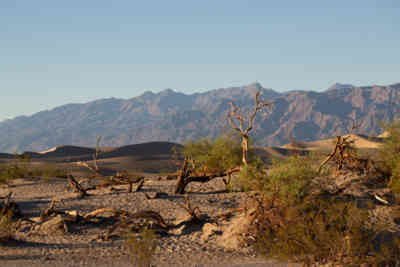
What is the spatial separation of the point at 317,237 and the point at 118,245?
4.66 metres

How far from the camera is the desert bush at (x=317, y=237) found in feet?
31.3

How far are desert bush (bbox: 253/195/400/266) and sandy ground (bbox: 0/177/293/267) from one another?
23.3 inches

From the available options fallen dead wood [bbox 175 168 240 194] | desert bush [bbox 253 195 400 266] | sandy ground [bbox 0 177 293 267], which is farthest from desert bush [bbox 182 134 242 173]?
desert bush [bbox 253 195 400 266]

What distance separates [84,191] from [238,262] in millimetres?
9632

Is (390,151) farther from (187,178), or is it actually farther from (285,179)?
(187,178)

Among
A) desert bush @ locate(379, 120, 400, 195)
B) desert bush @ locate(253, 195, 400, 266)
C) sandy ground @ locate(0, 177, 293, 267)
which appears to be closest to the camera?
desert bush @ locate(253, 195, 400, 266)

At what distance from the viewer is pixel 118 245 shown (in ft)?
37.6

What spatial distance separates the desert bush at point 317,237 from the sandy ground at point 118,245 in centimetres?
59

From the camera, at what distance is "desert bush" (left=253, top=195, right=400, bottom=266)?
9.54 metres

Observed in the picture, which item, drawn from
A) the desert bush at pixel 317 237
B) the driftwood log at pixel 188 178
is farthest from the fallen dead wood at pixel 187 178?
the desert bush at pixel 317 237

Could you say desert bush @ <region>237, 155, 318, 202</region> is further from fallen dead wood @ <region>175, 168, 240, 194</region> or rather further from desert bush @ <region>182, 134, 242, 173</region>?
desert bush @ <region>182, 134, 242, 173</region>

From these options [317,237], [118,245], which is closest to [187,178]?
[118,245]

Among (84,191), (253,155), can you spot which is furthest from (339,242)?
(253,155)

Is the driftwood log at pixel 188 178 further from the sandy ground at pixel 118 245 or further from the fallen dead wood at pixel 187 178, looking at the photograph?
the sandy ground at pixel 118 245
